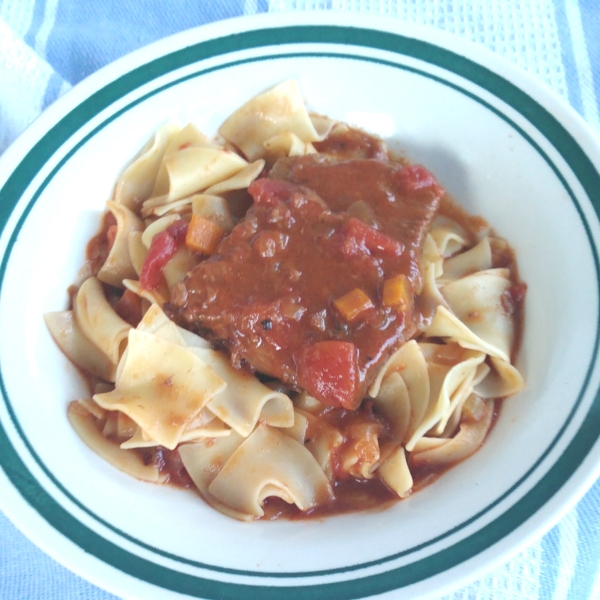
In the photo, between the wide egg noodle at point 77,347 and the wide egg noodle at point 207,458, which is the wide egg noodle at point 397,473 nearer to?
the wide egg noodle at point 207,458

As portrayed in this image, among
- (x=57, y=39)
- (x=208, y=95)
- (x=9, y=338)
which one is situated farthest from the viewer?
(x=57, y=39)

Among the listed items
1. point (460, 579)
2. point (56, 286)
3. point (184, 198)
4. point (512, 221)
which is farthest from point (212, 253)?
point (460, 579)

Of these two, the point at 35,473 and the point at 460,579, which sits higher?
the point at 460,579

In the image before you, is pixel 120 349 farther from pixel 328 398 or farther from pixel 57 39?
pixel 57 39

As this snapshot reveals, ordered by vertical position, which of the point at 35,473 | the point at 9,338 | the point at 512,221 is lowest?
the point at 35,473

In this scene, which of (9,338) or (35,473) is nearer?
(35,473)

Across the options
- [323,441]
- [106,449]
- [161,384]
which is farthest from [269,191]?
[106,449]

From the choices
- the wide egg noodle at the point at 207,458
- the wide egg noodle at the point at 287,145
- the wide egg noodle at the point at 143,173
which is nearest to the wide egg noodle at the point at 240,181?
the wide egg noodle at the point at 287,145
